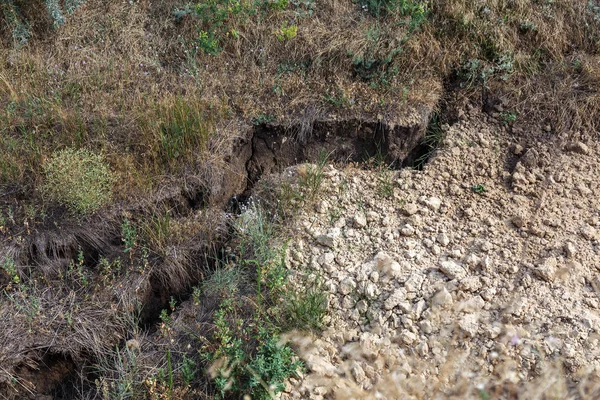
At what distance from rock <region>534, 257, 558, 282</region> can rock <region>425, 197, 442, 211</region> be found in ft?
2.45

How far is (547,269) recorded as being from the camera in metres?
3.47

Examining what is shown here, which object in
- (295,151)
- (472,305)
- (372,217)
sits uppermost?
(295,151)

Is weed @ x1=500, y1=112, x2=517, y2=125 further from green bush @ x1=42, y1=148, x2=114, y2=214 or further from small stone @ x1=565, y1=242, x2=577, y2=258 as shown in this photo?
green bush @ x1=42, y1=148, x2=114, y2=214

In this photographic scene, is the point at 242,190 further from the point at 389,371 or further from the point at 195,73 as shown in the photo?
the point at 389,371

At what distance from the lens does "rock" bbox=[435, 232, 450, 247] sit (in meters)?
3.74

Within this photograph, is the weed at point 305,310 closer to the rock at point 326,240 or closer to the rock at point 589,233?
the rock at point 326,240

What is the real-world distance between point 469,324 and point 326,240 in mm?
1014

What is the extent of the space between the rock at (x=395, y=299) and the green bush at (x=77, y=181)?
6.37 ft

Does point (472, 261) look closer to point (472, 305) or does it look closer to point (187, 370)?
point (472, 305)

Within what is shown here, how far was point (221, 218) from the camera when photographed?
3988 millimetres

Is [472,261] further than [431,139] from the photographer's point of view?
No

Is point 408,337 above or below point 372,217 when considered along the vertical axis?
below

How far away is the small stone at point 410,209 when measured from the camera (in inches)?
154

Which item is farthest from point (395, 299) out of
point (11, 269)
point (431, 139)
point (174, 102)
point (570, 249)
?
point (11, 269)
